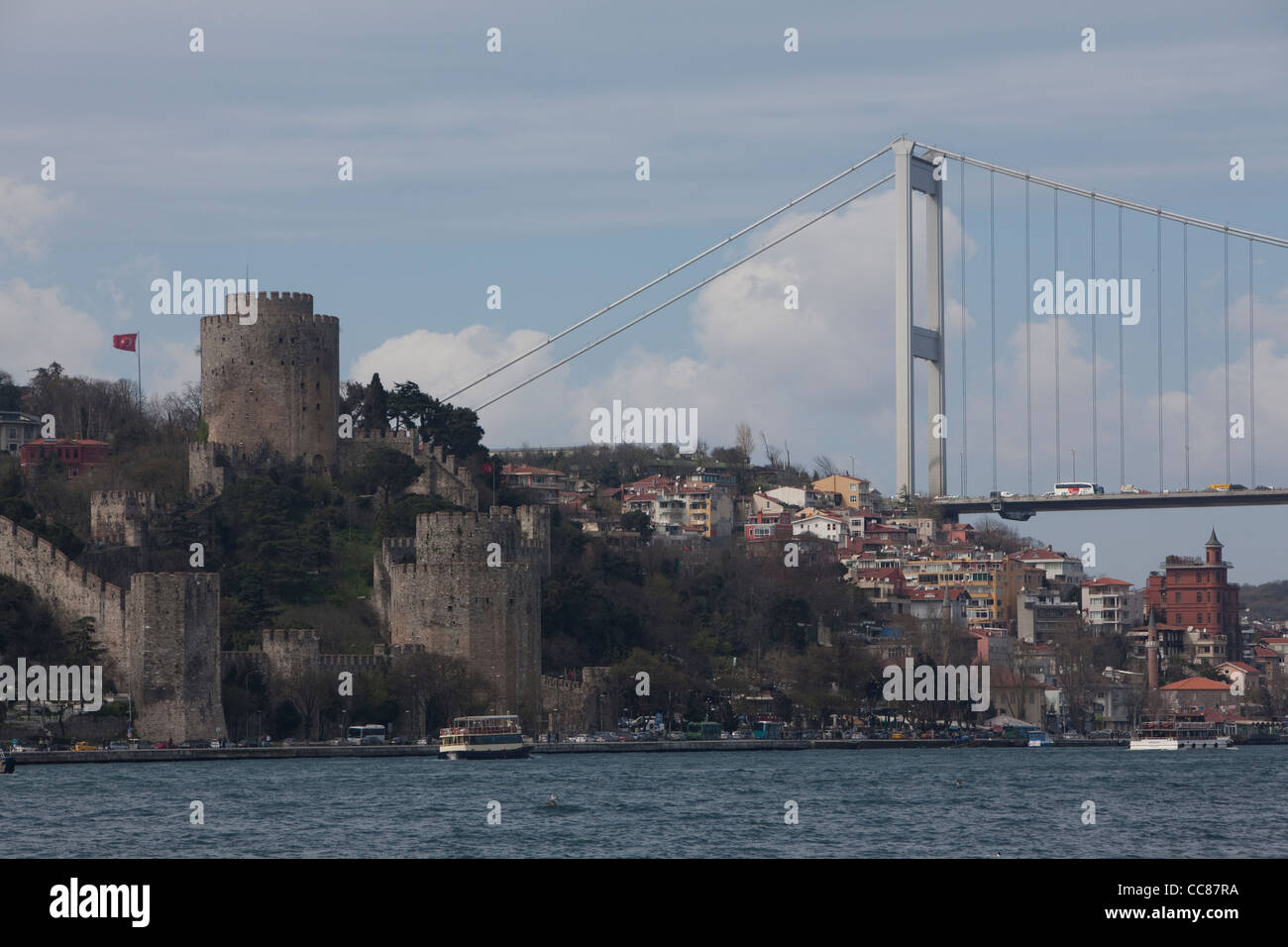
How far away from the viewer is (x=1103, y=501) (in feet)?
198

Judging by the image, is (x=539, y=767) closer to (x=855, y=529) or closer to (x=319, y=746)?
(x=319, y=746)

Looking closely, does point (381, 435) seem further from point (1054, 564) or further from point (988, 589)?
point (1054, 564)

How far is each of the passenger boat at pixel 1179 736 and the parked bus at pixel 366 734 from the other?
2539 cm

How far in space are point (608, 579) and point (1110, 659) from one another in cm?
2973

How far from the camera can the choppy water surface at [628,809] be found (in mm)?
22047

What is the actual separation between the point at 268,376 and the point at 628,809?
24.8 metres

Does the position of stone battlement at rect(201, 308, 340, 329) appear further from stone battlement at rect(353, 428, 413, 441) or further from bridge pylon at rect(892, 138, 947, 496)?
bridge pylon at rect(892, 138, 947, 496)

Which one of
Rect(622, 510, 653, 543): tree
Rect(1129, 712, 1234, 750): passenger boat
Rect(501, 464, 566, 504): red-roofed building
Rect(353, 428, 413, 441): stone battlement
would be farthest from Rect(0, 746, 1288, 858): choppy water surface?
Rect(501, 464, 566, 504): red-roofed building

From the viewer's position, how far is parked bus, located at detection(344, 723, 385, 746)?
137 ft

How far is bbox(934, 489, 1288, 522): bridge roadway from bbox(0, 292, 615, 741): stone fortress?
1936 cm

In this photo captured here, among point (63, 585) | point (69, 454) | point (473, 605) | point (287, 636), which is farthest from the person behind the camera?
point (69, 454)

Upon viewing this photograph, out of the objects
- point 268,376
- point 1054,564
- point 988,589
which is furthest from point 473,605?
point 1054,564

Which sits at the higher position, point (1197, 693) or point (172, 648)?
point (172, 648)
